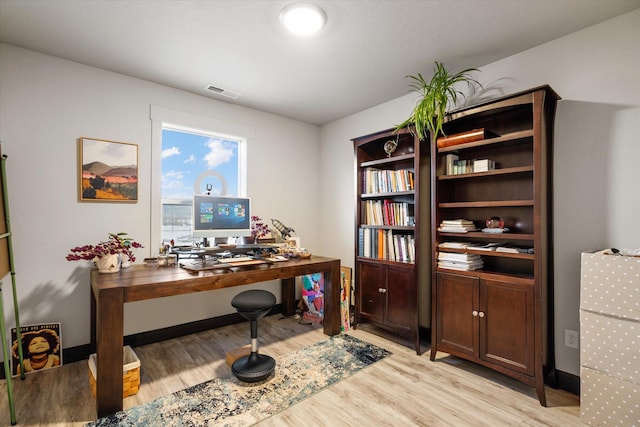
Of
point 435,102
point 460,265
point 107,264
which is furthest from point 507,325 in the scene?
point 107,264

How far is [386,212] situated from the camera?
2938 mm

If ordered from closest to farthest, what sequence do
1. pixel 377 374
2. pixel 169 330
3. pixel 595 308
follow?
pixel 595 308, pixel 377 374, pixel 169 330

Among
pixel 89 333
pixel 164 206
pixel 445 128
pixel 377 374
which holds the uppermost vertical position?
pixel 445 128

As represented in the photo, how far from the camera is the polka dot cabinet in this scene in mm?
1597

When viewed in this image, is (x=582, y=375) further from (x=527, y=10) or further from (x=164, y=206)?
(x=164, y=206)

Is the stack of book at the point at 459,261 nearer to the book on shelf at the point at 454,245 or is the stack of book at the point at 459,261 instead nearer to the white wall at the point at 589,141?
the book on shelf at the point at 454,245

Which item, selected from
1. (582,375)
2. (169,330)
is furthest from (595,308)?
(169,330)

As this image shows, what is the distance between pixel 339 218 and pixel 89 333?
8.88ft

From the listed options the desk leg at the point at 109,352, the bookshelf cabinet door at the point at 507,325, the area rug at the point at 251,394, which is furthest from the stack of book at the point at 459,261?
the desk leg at the point at 109,352

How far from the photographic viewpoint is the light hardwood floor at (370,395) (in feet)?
5.77

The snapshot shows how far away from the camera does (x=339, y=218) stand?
386cm

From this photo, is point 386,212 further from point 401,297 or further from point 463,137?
point 463,137

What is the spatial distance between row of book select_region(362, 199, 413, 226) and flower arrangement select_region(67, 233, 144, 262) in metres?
2.11

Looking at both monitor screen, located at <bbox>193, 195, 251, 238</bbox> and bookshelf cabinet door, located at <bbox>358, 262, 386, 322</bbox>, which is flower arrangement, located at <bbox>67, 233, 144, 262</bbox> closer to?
monitor screen, located at <bbox>193, 195, 251, 238</bbox>
